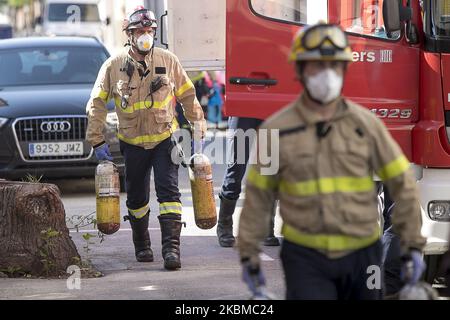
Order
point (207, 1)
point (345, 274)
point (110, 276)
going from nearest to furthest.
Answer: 1. point (345, 274)
2. point (110, 276)
3. point (207, 1)

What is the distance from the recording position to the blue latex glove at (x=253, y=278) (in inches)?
190

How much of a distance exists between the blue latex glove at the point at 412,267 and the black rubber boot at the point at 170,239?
13.6ft

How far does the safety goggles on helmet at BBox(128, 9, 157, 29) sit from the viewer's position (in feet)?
29.0

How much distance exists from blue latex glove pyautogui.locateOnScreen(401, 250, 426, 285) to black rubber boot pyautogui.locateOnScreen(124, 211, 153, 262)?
4633 millimetres

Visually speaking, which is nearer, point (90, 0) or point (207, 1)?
point (207, 1)

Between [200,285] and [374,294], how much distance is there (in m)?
2.92

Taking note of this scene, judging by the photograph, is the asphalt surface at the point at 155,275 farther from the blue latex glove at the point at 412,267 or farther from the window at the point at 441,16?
the blue latex glove at the point at 412,267

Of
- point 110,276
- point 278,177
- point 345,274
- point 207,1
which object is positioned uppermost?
point 207,1

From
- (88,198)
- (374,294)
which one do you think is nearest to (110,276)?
(374,294)

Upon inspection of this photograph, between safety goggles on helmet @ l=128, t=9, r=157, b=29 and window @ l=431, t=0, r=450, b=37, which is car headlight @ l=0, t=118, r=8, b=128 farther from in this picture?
window @ l=431, t=0, r=450, b=37

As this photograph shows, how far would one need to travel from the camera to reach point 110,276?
866cm

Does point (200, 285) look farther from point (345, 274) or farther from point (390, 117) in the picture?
point (345, 274)

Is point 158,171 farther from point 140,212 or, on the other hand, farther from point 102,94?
point 102,94

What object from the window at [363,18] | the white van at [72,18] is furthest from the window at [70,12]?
the window at [363,18]
